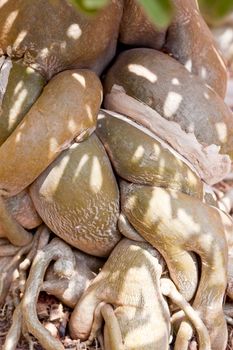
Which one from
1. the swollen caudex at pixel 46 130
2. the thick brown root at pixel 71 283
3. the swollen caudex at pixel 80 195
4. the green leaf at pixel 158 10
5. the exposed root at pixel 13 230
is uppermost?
the green leaf at pixel 158 10

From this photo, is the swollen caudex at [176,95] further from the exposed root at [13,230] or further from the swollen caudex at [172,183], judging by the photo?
the exposed root at [13,230]

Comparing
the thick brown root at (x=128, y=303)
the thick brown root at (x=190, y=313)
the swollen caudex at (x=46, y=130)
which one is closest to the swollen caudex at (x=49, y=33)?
the swollen caudex at (x=46, y=130)

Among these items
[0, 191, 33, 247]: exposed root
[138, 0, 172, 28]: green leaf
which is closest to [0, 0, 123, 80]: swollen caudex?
[0, 191, 33, 247]: exposed root

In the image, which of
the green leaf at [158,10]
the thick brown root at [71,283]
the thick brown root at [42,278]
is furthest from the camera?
the thick brown root at [71,283]

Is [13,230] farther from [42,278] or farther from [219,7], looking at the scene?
[219,7]

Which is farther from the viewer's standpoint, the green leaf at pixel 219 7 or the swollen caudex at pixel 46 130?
the swollen caudex at pixel 46 130

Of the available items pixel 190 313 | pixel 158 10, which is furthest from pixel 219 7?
pixel 190 313

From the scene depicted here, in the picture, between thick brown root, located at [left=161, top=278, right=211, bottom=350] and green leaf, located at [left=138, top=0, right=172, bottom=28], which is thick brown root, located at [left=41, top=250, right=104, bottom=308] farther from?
green leaf, located at [left=138, top=0, right=172, bottom=28]

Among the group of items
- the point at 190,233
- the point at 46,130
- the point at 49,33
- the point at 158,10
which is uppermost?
the point at 158,10

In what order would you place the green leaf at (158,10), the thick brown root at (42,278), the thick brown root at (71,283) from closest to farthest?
the green leaf at (158,10)
the thick brown root at (42,278)
the thick brown root at (71,283)

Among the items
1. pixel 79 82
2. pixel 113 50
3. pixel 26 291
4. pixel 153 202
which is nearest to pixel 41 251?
pixel 26 291

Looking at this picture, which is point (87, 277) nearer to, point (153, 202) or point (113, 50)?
point (153, 202)
